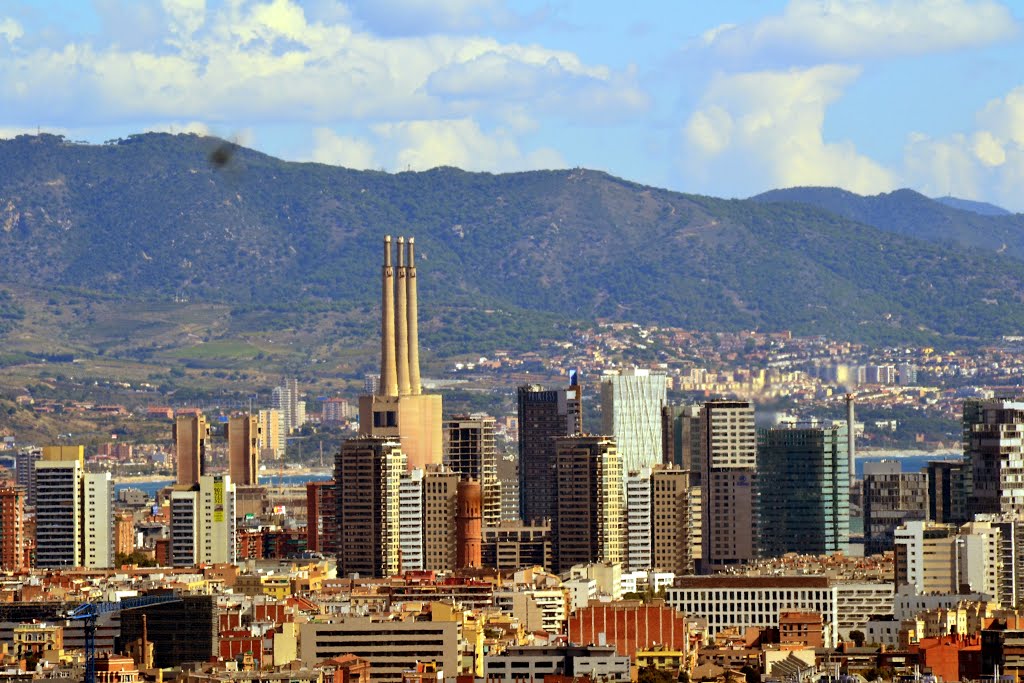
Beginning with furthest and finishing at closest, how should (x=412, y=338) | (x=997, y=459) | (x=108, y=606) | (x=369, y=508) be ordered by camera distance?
(x=412, y=338)
(x=369, y=508)
(x=997, y=459)
(x=108, y=606)

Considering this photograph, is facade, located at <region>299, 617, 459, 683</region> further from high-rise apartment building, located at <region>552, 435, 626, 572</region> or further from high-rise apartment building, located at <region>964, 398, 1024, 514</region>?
high-rise apartment building, located at <region>964, 398, 1024, 514</region>

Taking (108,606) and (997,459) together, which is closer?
(108,606)

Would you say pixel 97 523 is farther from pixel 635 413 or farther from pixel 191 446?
pixel 191 446

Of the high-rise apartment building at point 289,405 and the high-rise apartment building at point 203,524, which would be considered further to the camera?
the high-rise apartment building at point 289,405

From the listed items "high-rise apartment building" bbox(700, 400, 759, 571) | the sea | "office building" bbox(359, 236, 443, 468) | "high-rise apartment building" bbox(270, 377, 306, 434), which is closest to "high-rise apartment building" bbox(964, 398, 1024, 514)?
"high-rise apartment building" bbox(700, 400, 759, 571)

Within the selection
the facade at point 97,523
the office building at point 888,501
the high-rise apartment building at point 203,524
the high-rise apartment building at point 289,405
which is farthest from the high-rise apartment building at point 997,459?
the high-rise apartment building at point 289,405

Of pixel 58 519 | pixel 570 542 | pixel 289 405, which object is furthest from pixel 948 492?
pixel 289 405

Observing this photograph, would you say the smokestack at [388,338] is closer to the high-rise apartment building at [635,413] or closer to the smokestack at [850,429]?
the high-rise apartment building at [635,413]
